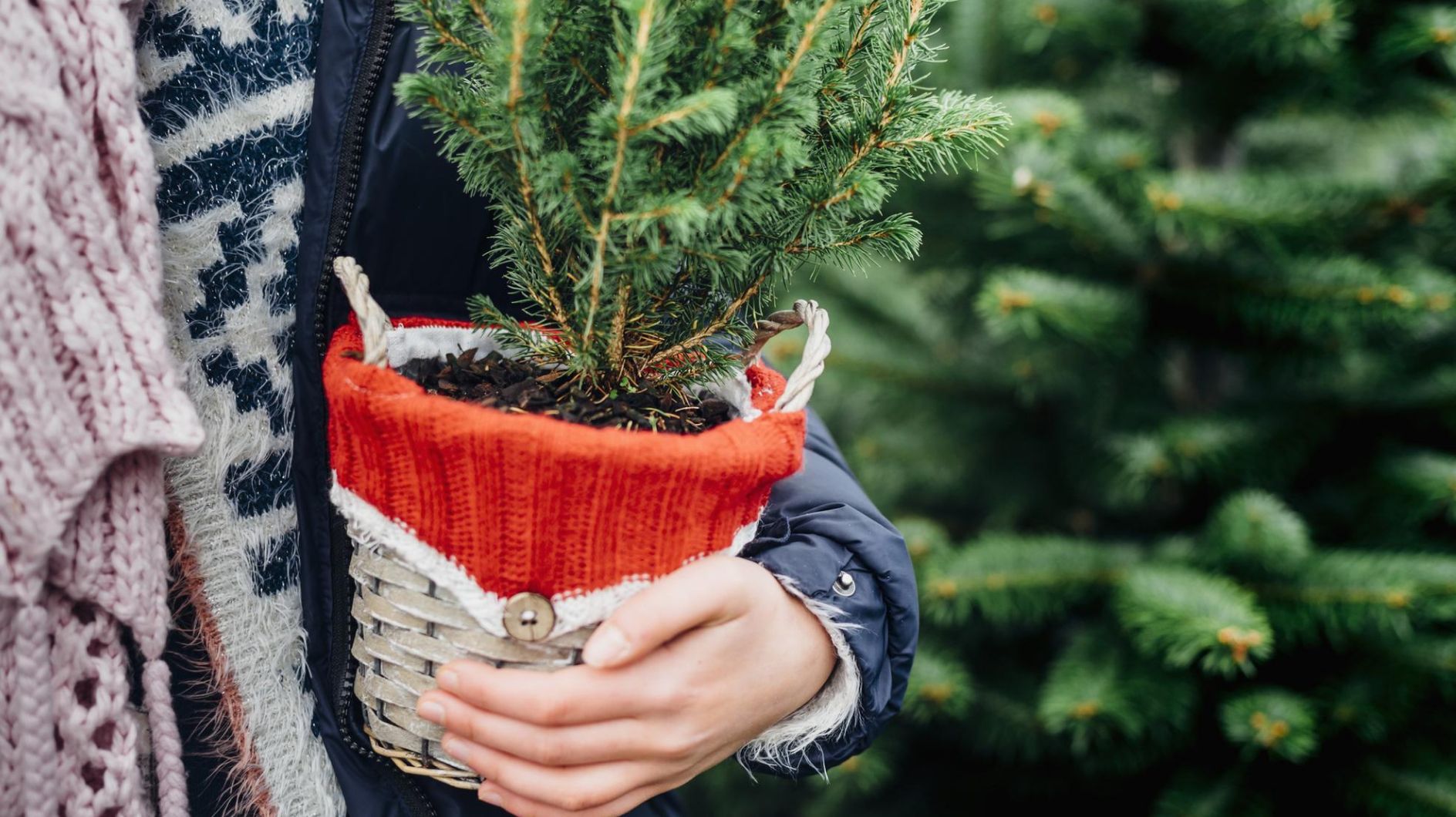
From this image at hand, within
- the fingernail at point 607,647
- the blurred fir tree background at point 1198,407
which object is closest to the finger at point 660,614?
the fingernail at point 607,647

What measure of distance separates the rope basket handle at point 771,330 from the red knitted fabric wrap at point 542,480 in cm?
1

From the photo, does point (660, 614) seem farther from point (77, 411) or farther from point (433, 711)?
point (77, 411)

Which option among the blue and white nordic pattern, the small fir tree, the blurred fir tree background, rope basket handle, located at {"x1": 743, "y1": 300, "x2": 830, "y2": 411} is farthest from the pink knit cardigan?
the blurred fir tree background

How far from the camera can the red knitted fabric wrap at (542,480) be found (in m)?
0.50

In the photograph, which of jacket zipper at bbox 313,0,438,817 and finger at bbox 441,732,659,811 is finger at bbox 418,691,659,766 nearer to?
finger at bbox 441,732,659,811

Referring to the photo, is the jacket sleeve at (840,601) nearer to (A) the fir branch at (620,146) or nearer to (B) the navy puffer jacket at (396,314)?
(B) the navy puffer jacket at (396,314)

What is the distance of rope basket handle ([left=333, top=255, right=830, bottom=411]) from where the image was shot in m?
0.54

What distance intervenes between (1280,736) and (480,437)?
106cm

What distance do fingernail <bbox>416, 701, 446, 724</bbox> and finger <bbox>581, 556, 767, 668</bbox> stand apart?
0.28ft

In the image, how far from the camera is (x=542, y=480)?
19.9 inches

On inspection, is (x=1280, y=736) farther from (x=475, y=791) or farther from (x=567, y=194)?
(x=567, y=194)

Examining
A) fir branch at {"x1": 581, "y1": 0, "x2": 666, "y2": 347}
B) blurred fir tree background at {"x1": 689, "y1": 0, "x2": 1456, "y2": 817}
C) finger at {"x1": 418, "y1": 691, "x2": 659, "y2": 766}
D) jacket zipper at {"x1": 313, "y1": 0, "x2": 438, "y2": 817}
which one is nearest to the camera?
fir branch at {"x1": 581, "y1": 0, "x2": 666, "y2": 347}

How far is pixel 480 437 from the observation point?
0.50 meters

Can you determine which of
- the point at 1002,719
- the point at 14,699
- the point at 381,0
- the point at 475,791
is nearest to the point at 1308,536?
the point at 1002,719
